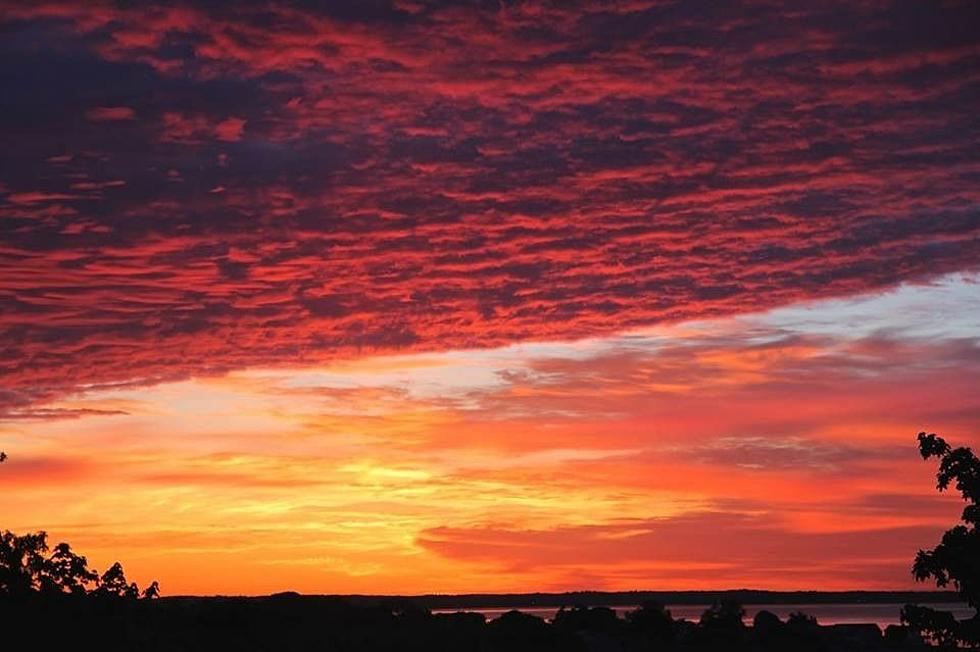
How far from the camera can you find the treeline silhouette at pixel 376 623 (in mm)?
29781

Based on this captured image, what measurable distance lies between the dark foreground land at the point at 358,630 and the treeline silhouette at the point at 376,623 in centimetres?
7

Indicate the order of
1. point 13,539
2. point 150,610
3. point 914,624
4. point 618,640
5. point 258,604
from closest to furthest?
point 914,624 → point 13,539 → point 150,610 → point 258,604 → point 618,640

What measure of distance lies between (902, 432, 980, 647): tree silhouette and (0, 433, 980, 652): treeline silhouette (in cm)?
2

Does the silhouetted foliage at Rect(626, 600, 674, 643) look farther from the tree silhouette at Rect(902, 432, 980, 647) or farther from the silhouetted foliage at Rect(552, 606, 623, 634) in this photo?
A: the tree silhouette at Rect(902, 432, 980, 647)

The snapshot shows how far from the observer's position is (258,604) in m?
60.9

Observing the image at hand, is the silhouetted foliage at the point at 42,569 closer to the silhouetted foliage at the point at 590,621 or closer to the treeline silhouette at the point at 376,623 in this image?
the treeline silhouette at the point at 376,623

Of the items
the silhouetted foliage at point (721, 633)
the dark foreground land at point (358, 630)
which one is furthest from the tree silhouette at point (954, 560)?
the silhouetted foliage at point (721, 633)

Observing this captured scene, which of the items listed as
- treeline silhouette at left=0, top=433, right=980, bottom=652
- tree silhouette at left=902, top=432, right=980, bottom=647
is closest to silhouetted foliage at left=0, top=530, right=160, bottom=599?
treeline silhouette at left=0, top=433, right=980, bottom=652

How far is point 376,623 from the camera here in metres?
61.5

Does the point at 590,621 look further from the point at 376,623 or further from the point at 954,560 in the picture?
the point at 954,560

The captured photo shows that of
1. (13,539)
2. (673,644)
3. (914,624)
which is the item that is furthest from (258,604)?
(914,624)

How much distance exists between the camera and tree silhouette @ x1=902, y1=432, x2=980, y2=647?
29.3m

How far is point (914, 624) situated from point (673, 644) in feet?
137

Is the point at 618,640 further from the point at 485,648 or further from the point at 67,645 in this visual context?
the point at 67,645
